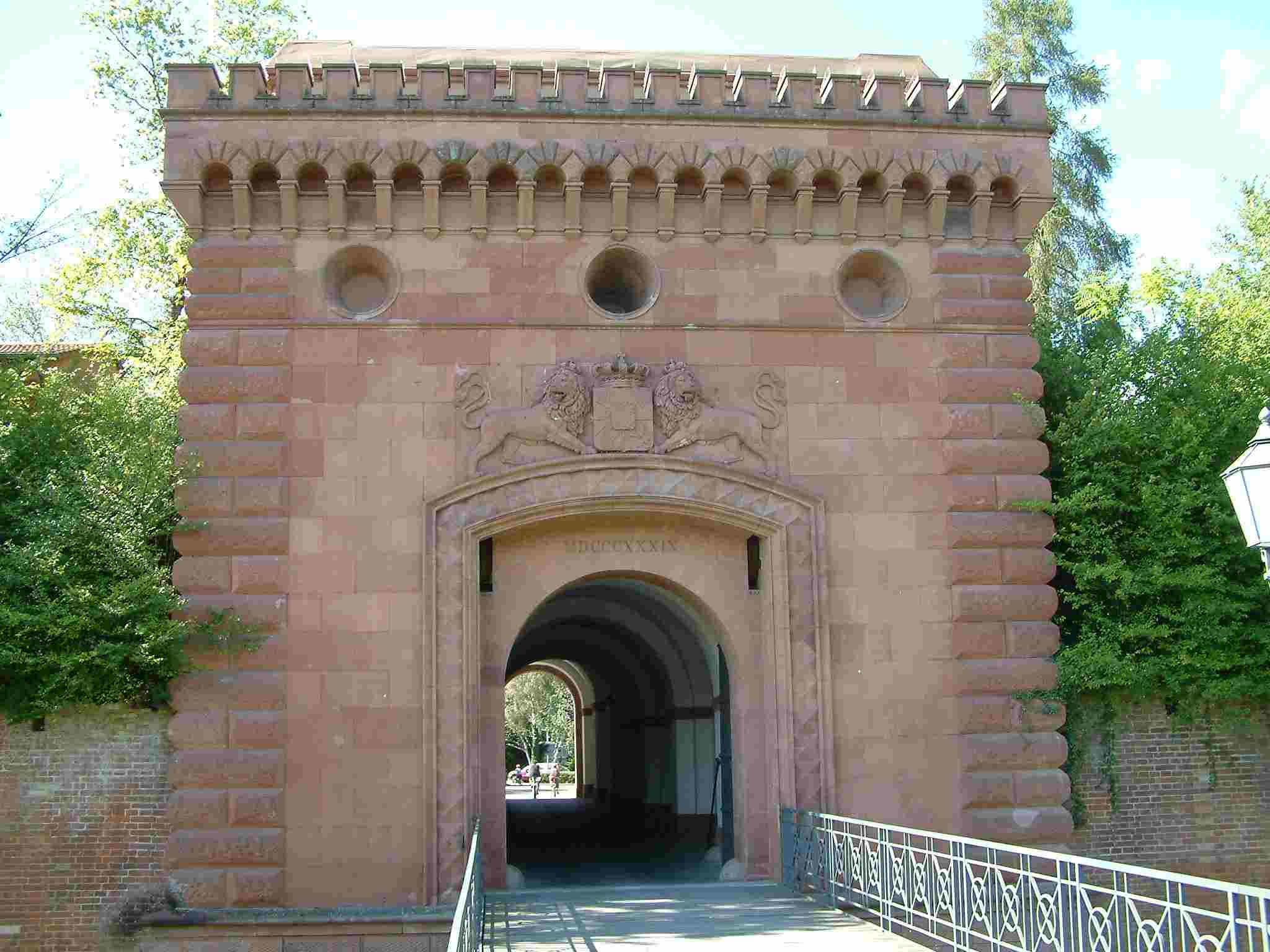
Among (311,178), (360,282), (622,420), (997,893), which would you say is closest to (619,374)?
(622,420)

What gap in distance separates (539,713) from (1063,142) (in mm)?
41682

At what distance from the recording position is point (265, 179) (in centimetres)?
1562

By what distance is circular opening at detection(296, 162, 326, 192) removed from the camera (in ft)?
50.5

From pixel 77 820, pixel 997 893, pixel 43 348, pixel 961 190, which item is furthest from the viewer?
pixel 43 348

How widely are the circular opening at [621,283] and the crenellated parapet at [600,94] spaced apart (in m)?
1.64

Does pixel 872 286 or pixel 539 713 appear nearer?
pixel 872 286

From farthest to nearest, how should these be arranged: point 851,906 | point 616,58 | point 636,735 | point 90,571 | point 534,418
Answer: point 636,735
point 616,58
point 534,418
point 90,571
point 851,906

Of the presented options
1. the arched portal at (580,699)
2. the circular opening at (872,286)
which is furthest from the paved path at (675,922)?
the arched portal at (580,699)

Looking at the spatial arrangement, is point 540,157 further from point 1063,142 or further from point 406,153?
point 1063,142

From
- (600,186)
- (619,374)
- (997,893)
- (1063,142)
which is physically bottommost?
(997,893)

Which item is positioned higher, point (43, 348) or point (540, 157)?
point (540, 157)

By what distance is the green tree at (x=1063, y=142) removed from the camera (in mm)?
30203

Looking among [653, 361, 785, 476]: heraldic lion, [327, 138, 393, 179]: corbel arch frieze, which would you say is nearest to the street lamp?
[653, 361, 785, 476]: heraldic lion

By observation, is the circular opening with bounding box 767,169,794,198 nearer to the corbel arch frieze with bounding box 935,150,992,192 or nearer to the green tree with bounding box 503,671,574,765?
the corbel arch frieze with bounding box 935,150,992,192
